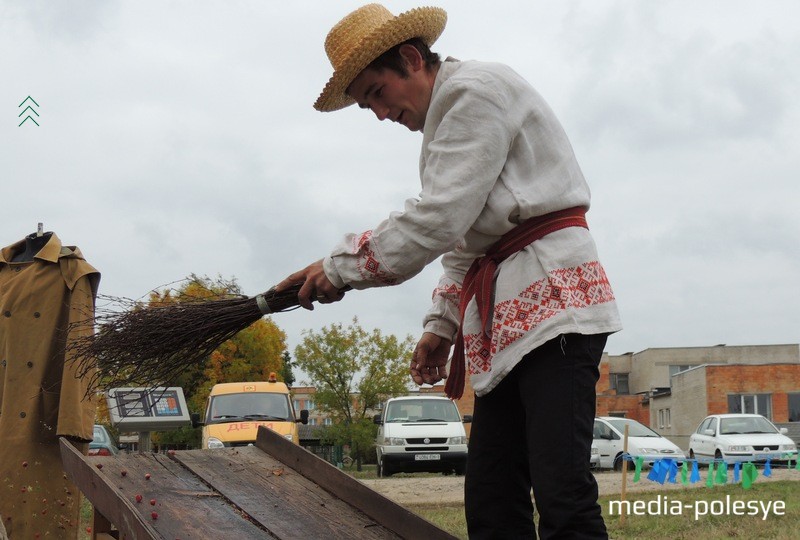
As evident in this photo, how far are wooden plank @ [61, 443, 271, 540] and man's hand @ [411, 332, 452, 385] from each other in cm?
77

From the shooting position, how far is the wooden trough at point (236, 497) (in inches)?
117

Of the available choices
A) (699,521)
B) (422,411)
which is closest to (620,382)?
(422,411)

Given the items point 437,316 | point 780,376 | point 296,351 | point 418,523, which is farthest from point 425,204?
point 780,376

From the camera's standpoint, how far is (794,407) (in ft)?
149

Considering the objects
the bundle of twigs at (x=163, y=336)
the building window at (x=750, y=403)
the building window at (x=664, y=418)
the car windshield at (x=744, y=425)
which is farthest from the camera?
the building window at (x=664, y=418)

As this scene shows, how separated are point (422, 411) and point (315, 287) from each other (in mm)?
14753

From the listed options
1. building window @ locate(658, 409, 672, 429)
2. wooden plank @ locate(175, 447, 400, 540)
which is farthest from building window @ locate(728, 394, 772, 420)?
wooden plank @ locate(175, 447, 400, 540)

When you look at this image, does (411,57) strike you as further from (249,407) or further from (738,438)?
(738,438)

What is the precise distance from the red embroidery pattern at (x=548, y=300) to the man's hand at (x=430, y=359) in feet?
2.16

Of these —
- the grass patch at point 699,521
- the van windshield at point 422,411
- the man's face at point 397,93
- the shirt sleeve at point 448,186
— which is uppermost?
the man's face at point 397,93

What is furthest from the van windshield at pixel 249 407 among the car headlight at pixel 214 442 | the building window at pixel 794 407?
the building window at pixel 794 407

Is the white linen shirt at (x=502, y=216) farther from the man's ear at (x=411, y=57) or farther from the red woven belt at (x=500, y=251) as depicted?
the man's ear at (x=411, y=57)

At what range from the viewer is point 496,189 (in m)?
2.53

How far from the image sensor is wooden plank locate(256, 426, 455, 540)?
293cm
